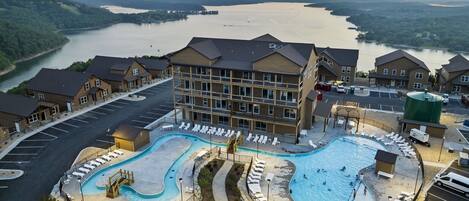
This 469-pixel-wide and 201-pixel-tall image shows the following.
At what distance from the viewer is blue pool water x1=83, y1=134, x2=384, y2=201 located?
91.9 feet

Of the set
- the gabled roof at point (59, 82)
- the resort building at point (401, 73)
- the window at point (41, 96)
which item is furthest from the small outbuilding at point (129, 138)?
the resort building at point (401, 73)

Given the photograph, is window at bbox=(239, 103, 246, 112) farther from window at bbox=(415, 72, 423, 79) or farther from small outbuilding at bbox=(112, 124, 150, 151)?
window at bbox=(415, 72, 423, 79)

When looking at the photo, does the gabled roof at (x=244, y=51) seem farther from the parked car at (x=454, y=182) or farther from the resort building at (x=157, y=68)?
the resort building at (x=157, y=68)

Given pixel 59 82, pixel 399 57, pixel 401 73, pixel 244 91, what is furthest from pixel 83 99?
pixel 401 73

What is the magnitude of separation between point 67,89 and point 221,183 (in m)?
30.1

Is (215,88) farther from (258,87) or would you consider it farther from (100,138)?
(100,138)

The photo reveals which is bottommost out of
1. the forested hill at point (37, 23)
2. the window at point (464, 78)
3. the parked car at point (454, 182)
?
the parked car at point (454, 182)

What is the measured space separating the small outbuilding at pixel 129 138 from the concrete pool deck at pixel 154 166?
1.78m

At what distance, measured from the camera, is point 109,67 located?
190 ft

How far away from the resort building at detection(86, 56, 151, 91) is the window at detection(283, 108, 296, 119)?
28.7 meters

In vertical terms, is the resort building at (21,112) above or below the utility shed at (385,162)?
above

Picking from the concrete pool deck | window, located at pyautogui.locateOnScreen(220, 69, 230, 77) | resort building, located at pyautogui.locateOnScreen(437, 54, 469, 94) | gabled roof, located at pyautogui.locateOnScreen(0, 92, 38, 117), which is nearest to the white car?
resort building, located at pyautogui.locateOnScreen(437, 54, 469, 94)

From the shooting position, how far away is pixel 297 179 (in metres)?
30.2

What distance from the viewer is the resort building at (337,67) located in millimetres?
58719
